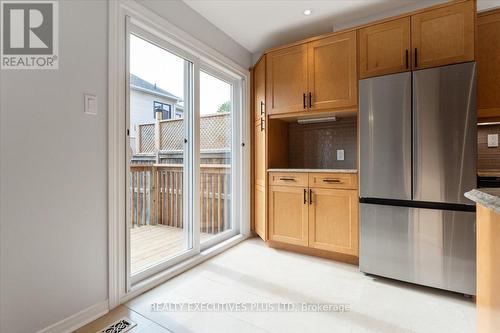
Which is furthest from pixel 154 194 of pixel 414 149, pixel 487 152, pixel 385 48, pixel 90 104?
pixel 487 152

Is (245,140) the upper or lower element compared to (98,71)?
lower

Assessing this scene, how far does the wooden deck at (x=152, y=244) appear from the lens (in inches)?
84.8

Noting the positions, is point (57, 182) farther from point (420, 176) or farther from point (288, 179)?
point (420, 176)

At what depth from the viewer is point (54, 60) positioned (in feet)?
4.75

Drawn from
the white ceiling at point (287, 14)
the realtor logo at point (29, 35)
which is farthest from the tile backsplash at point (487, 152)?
the realtor logo at point (29, 35)

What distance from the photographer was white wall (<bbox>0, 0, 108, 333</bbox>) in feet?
4.22

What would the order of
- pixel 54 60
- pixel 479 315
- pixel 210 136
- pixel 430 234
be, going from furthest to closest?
pixel 210 136 → pixel 430 234 → pixel 54 60 → pixel 479 315

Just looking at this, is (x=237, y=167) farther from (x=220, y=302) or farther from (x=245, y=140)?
(x=220, y=302)

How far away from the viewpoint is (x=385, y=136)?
212 centimetres

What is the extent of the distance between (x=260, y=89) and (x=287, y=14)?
85cm

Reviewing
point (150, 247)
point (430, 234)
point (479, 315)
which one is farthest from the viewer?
point (150, 247)

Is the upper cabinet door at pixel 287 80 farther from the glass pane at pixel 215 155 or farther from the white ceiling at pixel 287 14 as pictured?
the glass pane at pixel 215 155

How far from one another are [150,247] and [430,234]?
7.86 feet

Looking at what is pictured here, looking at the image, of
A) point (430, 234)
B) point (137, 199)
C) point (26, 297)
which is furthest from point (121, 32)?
point (430, 234)
